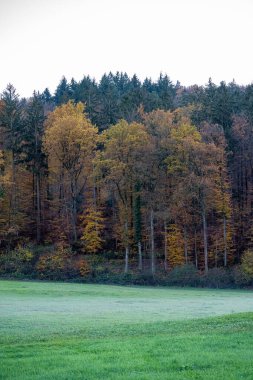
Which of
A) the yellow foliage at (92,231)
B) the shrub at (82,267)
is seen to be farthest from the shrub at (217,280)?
the yellow foliage at (92,231)

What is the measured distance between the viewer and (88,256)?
55562mm

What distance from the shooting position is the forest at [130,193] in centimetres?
5216

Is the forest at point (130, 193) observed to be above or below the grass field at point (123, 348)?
above

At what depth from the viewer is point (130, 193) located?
56.9 metres

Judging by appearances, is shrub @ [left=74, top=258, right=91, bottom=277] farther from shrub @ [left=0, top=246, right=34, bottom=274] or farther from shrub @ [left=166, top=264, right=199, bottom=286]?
shrub @ [left=166, top=264, right=199, bottom=286]

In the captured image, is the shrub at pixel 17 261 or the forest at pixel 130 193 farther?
the shrub at pixel 17 261

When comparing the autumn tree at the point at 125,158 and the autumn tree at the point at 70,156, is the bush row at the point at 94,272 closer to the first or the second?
the autumn tree at the point at 125,158

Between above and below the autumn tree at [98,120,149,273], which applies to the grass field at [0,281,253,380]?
below

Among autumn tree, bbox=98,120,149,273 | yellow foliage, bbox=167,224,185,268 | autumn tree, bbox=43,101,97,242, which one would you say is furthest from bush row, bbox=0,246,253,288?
autumn tree, bbox=43,101,97,242

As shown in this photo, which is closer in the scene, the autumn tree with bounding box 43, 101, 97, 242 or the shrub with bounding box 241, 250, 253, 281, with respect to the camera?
the shrub with bounding box 241, 250, 253, 281

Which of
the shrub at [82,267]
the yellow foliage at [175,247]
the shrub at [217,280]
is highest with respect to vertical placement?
the yellow foliage at [175,247]

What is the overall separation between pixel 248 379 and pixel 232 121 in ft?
189

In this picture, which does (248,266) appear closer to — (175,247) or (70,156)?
(175,247)

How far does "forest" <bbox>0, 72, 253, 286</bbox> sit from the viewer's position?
52.2 m
